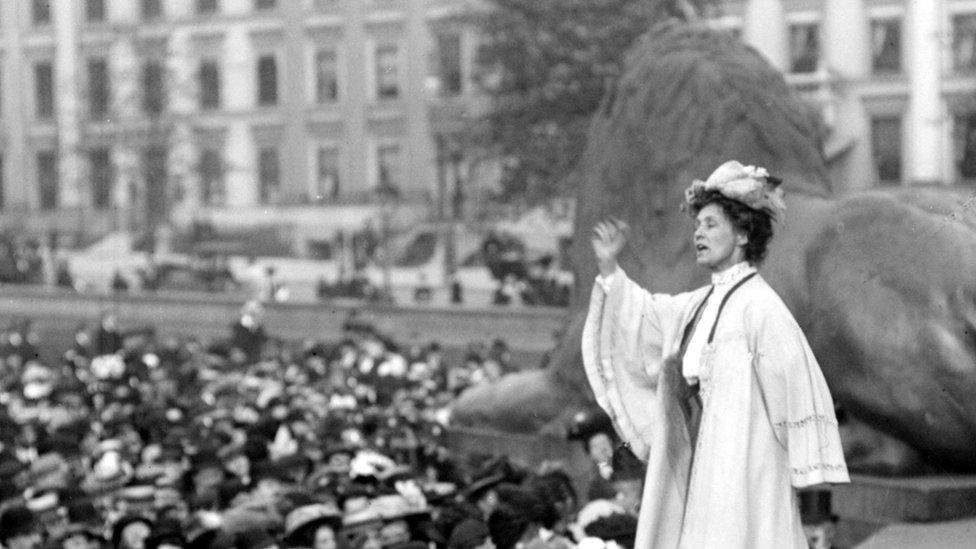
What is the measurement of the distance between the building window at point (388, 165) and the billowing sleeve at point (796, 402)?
40.1m

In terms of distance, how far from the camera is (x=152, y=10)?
4500cm

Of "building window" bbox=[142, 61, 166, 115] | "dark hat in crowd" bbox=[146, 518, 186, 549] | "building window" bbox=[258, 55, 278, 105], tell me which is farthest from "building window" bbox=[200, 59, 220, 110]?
"dark hat in crowd" bbox=[146, 518, 186, 549]

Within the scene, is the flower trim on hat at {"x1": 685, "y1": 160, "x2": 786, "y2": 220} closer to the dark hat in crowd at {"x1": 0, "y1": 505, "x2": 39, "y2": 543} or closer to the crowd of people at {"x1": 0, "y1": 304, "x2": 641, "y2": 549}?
the crowd of people at {"x1": 0, "y1": 304, "x2": 641, "y2": 549}

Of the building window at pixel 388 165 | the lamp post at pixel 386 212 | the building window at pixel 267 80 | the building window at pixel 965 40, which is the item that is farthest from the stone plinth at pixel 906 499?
the building window at pixel 388 165

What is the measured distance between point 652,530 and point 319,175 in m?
42.0

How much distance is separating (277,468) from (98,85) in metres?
31.1

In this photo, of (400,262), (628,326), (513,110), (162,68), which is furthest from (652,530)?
(162,68)

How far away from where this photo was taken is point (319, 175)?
48.0 meters

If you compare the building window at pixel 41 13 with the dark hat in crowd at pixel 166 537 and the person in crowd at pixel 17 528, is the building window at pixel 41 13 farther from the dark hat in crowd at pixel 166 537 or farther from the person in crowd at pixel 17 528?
the dark hat in crowd at pixel 166 537

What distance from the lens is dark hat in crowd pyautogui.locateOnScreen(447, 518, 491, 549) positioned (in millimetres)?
10000

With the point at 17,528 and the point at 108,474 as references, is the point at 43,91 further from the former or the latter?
the point at 17,528

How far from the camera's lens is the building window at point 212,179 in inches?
1887

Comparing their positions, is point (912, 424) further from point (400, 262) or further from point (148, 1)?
point (148, 1)

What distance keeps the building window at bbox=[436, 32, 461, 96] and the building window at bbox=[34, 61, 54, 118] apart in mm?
8730
